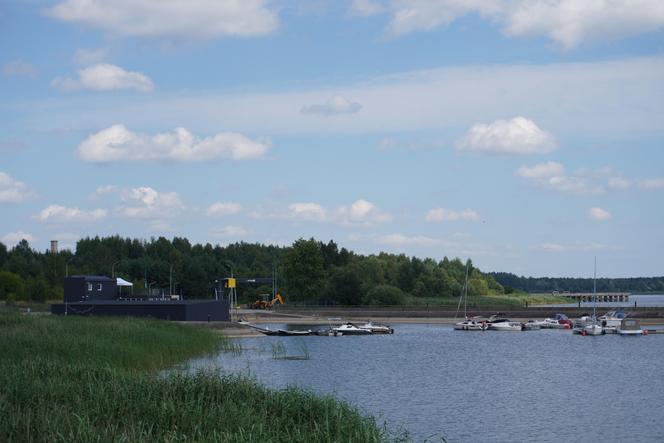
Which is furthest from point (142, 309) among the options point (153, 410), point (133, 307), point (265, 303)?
point (265, 303)

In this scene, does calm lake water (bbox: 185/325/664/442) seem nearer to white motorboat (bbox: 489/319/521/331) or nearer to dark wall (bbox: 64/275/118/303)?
white motorboat (bbox: 489/319/521/331)

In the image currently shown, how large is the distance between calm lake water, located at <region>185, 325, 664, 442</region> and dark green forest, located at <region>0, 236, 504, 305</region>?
5514 centimetres

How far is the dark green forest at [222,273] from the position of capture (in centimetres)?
14575

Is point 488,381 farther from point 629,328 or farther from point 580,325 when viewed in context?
point 580,325

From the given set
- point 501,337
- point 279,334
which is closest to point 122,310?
point 279,334

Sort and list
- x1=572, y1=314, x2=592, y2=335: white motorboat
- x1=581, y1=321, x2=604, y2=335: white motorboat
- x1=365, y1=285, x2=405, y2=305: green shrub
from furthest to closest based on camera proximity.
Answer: x1=365, y1=285, x2=405, y2=305: green shrub, x1=572, y1=314, x2=592, y2=335: white motorboat, x1=581, y1=321, x2=604, y2=335: white motorboat

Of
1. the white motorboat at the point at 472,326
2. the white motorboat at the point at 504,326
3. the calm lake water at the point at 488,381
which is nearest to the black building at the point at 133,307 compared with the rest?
the calm lake water at the point at 488,381

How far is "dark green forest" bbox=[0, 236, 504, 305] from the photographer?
145750 millimetres

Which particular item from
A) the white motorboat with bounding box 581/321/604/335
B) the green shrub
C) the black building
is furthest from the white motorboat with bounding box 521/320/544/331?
the black building

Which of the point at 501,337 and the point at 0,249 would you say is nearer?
the point at 501,337

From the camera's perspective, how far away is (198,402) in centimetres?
2661

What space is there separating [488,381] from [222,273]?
128834mm

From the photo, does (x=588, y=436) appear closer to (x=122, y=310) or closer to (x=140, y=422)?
(x=140, y=422)

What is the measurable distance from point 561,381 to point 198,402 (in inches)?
1306
